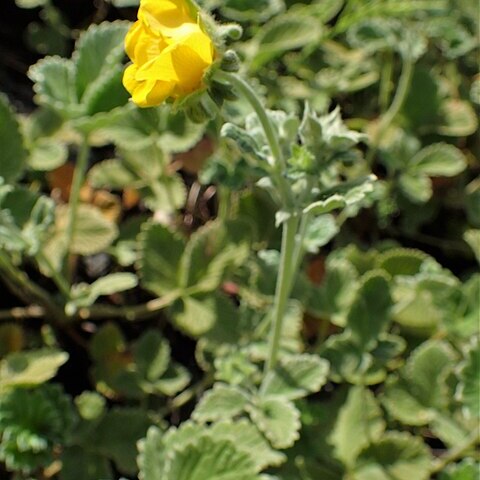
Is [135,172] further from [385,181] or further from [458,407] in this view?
[458,407]

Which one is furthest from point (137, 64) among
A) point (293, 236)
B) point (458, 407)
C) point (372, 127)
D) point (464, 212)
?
point (464, 212)

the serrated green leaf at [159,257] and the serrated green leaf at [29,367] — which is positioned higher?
the serrated green leaf at [29,367]

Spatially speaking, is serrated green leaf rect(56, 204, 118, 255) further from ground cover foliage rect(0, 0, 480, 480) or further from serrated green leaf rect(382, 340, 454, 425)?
serrated green leaf rect(382, 340, 454, 425)

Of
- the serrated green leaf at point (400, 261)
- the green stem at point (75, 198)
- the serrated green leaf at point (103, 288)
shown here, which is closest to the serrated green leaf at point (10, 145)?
the green stem at point (75, 198)

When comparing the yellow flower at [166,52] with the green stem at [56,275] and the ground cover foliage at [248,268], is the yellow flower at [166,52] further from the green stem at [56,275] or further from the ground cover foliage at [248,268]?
the green stem at [56,275]

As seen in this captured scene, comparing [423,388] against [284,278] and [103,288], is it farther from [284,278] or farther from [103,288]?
[103,288]

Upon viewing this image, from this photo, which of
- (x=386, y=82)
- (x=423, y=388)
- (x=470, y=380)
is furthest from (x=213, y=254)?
(x=386, y=82)

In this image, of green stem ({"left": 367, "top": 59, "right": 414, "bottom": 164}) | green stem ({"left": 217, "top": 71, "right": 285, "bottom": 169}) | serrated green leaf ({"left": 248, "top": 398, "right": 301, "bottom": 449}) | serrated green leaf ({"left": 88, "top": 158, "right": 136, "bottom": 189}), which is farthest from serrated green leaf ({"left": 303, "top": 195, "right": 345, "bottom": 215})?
green stem ({"left": 367, "top": 59, "right": 414, "bottom": 164})
